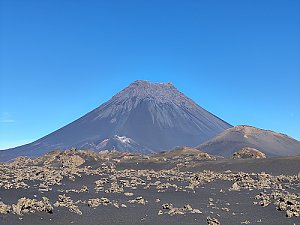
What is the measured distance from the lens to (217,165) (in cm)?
4347

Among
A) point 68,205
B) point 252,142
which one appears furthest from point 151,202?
point 252,142

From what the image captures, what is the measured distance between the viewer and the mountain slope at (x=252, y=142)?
420ft

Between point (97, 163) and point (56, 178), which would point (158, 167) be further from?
point (56, 178)

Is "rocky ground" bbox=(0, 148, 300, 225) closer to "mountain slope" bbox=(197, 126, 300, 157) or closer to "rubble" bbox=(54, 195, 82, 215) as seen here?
"rubble" bbox=(54, 195, 82, 215)

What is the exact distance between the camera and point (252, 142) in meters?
141

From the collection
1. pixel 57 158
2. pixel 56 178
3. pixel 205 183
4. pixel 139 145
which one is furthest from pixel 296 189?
pixel 139 145

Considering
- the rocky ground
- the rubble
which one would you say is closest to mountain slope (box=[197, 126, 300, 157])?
the rocky ground

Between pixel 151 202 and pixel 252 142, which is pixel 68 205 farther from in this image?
pixel 252 142

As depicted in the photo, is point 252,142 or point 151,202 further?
point 252,142

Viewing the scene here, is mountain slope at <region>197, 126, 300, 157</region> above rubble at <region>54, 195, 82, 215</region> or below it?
above

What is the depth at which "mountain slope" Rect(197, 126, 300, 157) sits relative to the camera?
12794 cm

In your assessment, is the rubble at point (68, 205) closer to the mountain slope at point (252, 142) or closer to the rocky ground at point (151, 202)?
the rocky ground at point (151, 202)

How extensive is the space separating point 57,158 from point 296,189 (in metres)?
32.5

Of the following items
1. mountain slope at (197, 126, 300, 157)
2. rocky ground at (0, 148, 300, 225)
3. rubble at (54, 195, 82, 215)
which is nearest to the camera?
rocky ground at (0, 148, 300, 225)
